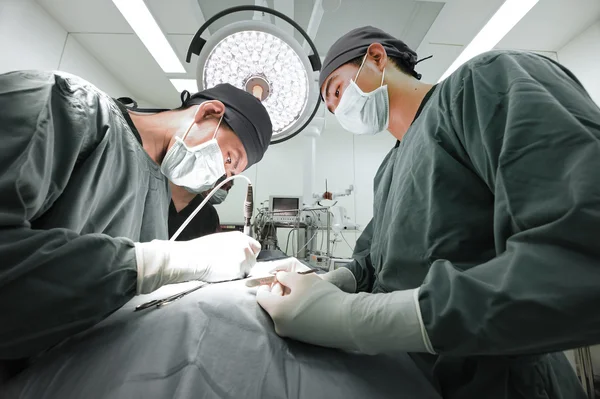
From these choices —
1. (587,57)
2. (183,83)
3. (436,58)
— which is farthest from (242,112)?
(587,57)

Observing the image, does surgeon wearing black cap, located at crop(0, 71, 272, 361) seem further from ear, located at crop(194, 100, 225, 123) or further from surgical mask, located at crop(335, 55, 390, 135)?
surgical mask, located at crop(335, 55, 390, 135)

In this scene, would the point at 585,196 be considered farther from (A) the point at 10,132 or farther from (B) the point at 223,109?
(B) the point at 223,109

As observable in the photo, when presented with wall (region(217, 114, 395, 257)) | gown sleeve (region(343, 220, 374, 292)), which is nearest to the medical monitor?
wall (region(217, 114, 395, 257))

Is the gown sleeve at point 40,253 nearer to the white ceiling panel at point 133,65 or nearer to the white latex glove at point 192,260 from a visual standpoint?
the white latex glove at point 192,260

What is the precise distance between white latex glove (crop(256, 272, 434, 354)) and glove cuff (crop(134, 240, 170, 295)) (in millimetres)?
226

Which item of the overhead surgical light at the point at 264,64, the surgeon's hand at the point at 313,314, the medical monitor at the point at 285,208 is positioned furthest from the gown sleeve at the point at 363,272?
the medical monitor at the point at 285,208

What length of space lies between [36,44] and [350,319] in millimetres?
3427

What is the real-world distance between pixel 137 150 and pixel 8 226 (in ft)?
1.63

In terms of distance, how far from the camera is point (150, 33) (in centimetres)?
238

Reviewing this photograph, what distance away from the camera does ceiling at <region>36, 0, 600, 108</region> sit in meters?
2.25

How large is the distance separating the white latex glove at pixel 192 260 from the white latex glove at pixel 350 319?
0.22m

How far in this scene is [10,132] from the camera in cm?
46

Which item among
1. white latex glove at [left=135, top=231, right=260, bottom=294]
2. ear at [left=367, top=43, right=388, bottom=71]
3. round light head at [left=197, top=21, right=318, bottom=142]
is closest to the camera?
white latex glove at [left=135, top=231, right=260, bottom=294]

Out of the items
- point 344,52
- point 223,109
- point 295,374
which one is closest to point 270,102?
point 223,109
